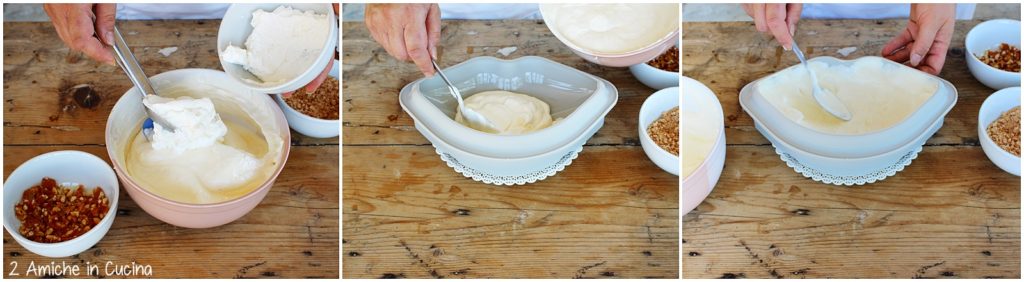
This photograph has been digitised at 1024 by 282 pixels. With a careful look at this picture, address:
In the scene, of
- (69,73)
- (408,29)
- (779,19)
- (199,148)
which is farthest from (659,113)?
(69,73)

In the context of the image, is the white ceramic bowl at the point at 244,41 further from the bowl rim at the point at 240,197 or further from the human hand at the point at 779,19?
the human hand at the point at 779,19

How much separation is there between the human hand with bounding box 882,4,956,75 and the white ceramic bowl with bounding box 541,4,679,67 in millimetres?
293

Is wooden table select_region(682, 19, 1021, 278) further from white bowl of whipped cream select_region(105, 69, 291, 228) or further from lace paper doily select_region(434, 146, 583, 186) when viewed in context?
white bowl of whipped cream select_region(105, 69, 291, 228)

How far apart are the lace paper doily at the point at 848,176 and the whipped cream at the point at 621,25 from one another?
21cm

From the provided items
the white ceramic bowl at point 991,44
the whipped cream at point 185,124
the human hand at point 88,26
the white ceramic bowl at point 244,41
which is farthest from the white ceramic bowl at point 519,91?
the white ceramic bowl at point 991,44

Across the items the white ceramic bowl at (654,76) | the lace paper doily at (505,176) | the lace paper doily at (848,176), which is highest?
the white ceramic bowl at (654,76)

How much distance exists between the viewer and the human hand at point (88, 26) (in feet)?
2.91

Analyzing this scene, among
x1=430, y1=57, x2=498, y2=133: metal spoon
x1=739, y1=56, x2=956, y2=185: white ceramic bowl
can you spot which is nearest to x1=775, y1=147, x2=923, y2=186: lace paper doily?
x1=739, y1=56, x2=956, y2=185: white ceramic bowl

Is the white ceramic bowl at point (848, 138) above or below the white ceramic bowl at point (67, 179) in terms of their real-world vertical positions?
above

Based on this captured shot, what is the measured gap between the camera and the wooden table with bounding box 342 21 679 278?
88cm

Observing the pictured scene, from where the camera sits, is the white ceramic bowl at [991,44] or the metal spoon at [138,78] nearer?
the metal spoon at [138,78]

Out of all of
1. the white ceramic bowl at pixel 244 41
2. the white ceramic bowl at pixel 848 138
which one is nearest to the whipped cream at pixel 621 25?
the white ceramic bowl at pixel 848 138

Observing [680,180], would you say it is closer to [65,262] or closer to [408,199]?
[408,199]

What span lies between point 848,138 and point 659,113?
209 mm
